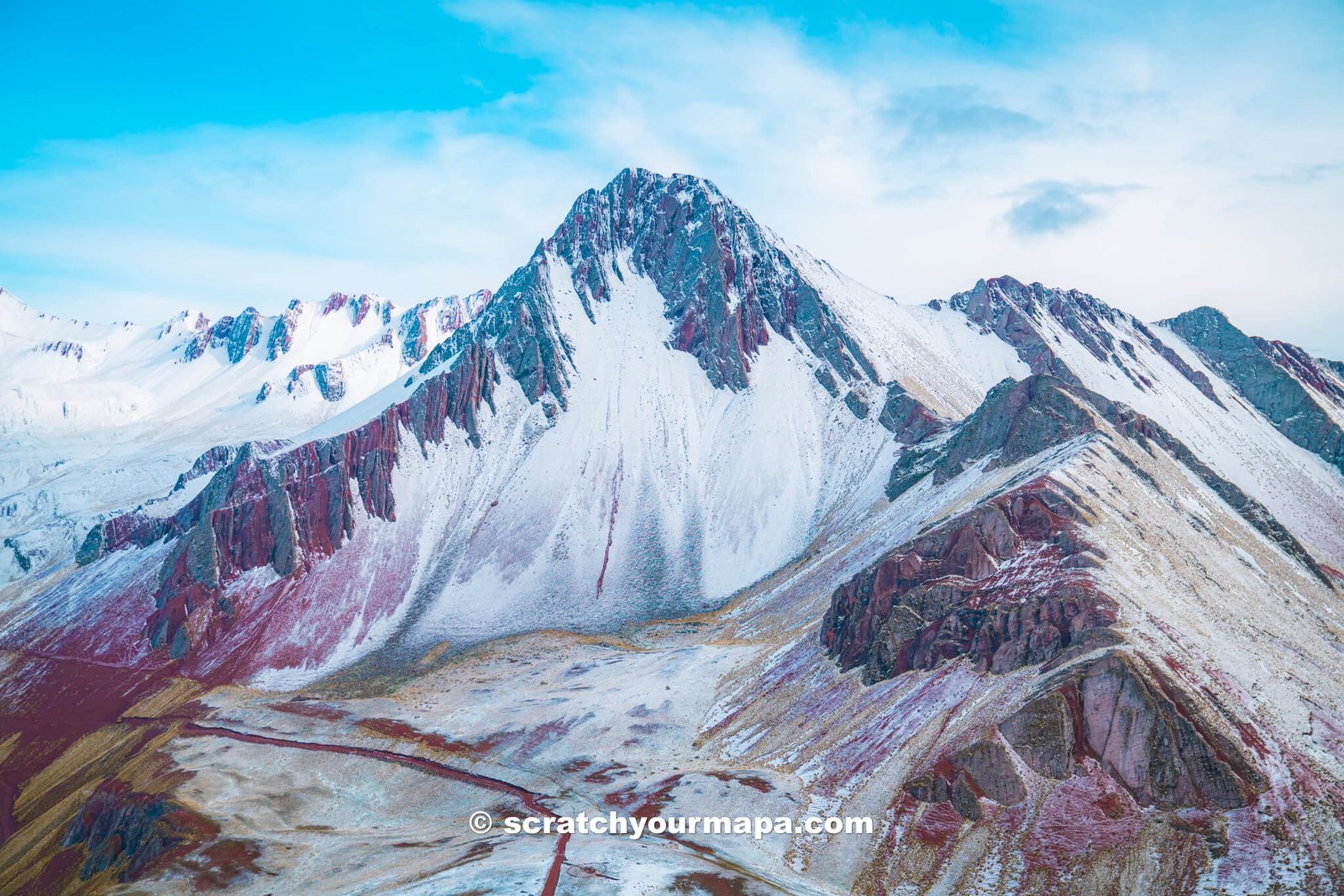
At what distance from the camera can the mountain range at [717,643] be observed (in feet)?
169

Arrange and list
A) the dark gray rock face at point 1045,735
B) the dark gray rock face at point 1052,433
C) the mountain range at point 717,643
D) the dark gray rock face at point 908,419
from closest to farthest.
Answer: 1. the mountain range at point 717,643
2. the dark gray rock face at point 1045,735
3. the dark gray rock face at point 1052,433
4. the dark gray rock face at point 908,419

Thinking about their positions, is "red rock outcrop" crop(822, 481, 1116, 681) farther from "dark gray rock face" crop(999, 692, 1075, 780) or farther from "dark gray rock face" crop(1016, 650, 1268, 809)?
"dark gray rock face" crop(999, 692, 1075, 780)

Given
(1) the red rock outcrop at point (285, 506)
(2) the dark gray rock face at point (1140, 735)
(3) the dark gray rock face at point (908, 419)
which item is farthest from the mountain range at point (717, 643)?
(3) the dark gray rock face at point (908, 419)

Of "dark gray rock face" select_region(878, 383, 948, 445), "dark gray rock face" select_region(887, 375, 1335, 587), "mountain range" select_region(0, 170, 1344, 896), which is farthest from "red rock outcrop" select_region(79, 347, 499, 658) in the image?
"dark gray rock face" select_region(887, 375, 1335, 587)

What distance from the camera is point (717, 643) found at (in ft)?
362

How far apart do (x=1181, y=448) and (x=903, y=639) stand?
236 ft

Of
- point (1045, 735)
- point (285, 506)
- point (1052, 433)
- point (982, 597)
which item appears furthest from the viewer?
point (285, 506)

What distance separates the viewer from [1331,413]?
629 ft

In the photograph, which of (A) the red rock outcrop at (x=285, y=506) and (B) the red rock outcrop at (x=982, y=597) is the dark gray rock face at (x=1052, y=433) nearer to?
(B) the red rock outcrop at (x=982, y=597)

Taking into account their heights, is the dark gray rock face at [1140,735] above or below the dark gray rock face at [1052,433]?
below

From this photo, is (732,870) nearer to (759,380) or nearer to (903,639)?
(903,639)

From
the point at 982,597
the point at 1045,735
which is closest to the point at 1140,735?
the point at 1045,735

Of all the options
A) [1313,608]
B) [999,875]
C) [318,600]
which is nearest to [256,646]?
[318,600]

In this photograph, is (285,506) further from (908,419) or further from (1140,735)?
(1140,735)
